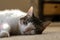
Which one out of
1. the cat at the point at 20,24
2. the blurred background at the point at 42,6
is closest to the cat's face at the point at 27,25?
the cat at the point at 20,24

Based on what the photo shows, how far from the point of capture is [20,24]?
1347 mm

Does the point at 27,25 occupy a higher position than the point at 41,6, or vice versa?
the point at 41,6

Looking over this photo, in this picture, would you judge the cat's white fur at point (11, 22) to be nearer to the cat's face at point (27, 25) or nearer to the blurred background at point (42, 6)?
the cat's face at point (27, 25)

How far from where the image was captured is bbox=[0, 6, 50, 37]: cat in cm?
130

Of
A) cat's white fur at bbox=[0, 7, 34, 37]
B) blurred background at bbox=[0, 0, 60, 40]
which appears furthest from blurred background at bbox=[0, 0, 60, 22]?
cat's white fur at bbox=[0, 7, 34, 37]

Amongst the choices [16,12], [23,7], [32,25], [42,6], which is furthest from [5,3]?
[32,25]

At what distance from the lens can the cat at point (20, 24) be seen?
1296 millimetres

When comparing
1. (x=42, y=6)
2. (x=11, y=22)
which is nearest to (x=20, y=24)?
(x=11, y=22)

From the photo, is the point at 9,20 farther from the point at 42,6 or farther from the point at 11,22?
the point at 42,6

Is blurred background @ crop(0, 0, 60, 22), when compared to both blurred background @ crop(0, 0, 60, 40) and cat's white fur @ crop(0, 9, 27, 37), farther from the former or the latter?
cat's white fur @ crop(0, 9, 27, 37)

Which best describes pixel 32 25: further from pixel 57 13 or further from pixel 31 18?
pixel 57 13

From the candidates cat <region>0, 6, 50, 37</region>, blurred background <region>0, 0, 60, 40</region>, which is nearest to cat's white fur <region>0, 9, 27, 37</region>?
cat <region>0, 6, 50, 37</region>

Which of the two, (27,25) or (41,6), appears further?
(41,6)

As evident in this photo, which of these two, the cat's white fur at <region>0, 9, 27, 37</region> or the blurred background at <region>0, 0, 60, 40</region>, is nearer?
the cat's white fur at <region>0, 9, 27, 37</region>
